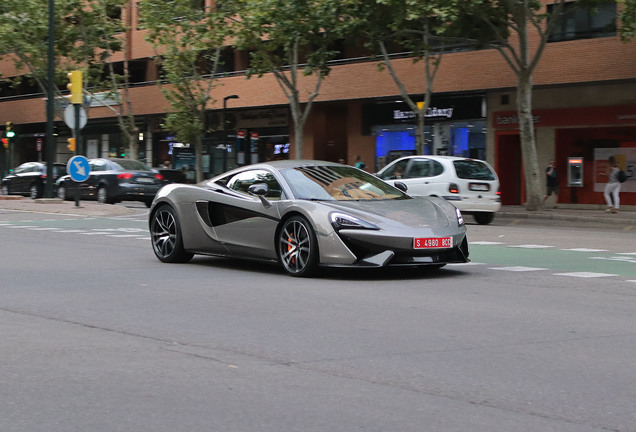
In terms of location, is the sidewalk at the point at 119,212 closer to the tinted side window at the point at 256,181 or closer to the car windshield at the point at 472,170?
the car windshield at the point at 472,170

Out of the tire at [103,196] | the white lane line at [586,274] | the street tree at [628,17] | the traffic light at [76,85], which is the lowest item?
the white lane line at [586,274]

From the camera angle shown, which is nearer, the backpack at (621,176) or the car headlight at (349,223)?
the car headlight at (349,223)

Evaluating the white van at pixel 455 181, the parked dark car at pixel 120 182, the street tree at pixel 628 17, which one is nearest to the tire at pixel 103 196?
the parked dark car at pixel 120 182

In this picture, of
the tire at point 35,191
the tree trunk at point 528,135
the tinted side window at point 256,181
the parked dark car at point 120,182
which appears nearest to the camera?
the tinted side window at point 256,181

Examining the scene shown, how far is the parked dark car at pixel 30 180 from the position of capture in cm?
3681

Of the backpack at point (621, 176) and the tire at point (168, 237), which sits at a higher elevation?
the backpack at point (621, 176)

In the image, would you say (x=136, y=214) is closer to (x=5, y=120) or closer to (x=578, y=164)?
(x=578, y=164)

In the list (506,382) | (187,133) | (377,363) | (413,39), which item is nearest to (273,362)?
(377,363)

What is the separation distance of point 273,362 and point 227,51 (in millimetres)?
41131

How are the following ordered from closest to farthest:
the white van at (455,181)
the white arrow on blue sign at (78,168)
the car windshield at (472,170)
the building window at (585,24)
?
1. the white van at (455,181)
2. the car windshield at (472,170)
3. the white arrow on blue sign at (78,168)
4. the building window at (585,24)

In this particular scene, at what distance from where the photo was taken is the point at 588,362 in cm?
603

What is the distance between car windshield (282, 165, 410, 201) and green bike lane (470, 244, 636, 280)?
1.74 meters

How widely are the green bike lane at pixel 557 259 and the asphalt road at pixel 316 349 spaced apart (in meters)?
0.13

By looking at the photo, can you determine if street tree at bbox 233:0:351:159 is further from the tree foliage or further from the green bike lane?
the green bike lane
